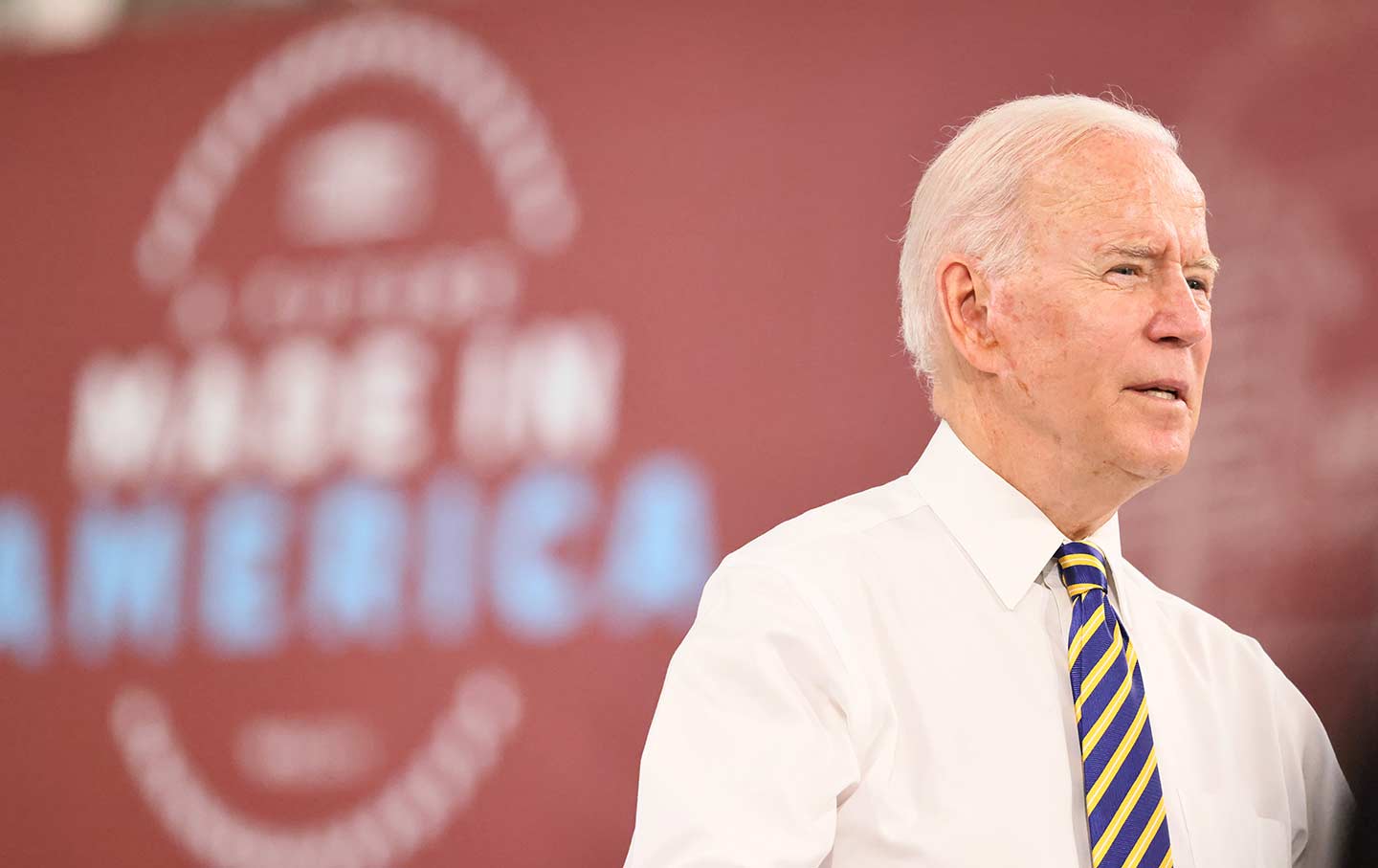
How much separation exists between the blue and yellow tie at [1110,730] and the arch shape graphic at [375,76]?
1.09 metres

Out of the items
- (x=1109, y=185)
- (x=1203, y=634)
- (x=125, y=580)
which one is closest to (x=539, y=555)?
(x=125, y=580)

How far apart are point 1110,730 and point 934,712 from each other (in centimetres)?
16

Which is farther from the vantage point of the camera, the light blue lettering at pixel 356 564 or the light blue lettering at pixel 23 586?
the light blue lettering at pixel 23 586

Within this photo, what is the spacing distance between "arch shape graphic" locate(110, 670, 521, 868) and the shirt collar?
97 cm

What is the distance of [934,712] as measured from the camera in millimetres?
1238

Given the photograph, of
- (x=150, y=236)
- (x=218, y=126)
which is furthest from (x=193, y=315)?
(x=218, y=126)

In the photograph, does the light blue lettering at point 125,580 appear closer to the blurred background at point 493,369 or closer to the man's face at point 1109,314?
the blurred background at point 493,369

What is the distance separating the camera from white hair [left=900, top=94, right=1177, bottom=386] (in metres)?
1.34

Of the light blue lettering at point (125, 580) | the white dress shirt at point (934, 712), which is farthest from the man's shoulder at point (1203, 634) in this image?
the light blue lettering at point (125, 580)

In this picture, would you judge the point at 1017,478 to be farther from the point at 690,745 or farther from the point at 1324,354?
the point at 1324,354

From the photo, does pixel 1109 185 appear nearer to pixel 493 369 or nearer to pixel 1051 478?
pixel 1051 478

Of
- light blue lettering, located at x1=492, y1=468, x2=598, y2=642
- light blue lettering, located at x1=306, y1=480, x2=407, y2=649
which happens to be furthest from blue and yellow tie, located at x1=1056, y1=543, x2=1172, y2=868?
light blue lettering, located at x1=306, y1=480, x2=407, y2=649

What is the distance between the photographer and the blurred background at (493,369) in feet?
5.99

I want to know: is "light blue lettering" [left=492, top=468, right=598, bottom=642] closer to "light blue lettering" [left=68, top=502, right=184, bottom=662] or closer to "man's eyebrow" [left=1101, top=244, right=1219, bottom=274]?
"light blue lettering" [left=68, top=502, right=184, bottom=662]
